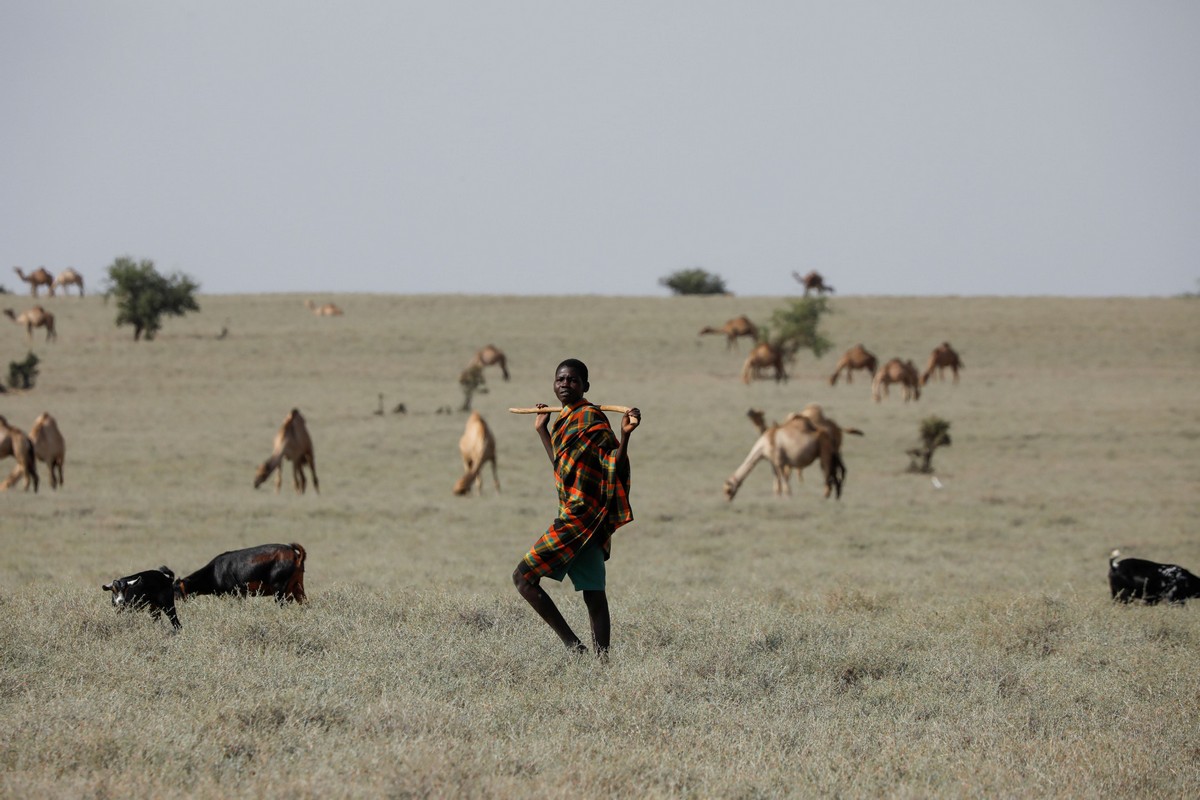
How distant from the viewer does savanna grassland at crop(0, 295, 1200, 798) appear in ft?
15.9

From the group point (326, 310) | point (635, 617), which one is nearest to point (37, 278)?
point (326, 310)

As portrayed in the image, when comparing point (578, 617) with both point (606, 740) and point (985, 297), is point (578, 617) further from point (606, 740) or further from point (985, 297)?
point (985, 297)

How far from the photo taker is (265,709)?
5.30 metres

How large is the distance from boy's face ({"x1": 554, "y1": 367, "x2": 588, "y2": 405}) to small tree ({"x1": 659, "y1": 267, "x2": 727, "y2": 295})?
82241 millimetres

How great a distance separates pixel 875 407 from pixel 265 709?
2887 centimetres

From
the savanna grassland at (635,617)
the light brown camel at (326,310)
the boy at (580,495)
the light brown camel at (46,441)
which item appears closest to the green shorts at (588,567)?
the boy at (580,495)

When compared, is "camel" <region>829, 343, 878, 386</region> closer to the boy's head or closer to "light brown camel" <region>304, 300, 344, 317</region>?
"light brown camel" <region>304, 300, 344, 317</region>

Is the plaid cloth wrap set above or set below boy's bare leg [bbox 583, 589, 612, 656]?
above

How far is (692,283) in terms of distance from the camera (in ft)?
290

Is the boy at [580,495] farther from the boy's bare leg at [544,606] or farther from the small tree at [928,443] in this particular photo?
the small tree at [928,443]

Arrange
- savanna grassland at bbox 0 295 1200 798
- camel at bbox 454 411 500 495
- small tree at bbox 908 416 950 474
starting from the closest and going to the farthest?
savanna grassland at bbox 0 295 1200 798, camel at bbox 454 411 500 495, small tree at bbox 908 416 950 474

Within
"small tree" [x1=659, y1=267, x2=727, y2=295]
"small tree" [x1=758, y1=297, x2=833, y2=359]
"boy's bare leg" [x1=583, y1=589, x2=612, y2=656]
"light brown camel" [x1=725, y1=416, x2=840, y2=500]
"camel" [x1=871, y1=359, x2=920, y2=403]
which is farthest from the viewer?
"small tree" [x1=659, y1=267, x2=727, y2=295]

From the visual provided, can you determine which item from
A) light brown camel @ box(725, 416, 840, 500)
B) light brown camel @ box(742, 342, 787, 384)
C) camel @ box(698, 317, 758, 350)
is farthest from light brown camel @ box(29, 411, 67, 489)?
camel @ box(698, 317, 758, 350)

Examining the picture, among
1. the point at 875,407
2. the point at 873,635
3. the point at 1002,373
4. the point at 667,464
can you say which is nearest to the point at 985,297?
the point at 1002,373
